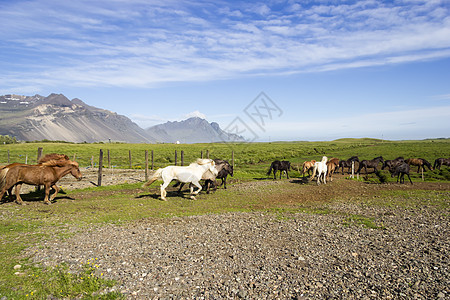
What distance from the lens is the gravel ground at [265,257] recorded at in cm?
591

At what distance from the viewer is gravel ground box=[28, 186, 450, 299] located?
5.91m

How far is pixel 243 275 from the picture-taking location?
257 inches

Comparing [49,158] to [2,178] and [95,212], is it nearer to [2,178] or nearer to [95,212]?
[2,178]

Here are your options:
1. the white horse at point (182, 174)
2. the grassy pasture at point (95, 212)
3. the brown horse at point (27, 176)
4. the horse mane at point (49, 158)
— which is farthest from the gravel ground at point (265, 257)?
the horse mane at point (49, 158)

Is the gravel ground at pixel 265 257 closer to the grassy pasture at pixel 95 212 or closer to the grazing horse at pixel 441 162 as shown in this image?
the grassy pasture at pixel 95 212

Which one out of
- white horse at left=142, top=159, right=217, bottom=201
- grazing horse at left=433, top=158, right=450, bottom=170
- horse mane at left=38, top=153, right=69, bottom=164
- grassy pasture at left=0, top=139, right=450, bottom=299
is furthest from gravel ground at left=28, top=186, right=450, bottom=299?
grazing horse at left=433, top=158, right=450, bottom=170

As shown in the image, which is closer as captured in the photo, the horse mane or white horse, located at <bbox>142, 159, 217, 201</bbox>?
white horse, located at <bbox>142, 159, 217, 201</bbox>

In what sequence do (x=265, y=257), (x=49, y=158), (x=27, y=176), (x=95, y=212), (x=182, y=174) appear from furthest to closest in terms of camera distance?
(x=49, y=158) → (x=182, y=174) → (x=27, y=176) → (x=95, y=212) → (x=265, y=257)

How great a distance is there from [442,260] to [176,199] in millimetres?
11833

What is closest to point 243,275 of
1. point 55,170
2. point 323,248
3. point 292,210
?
point 323,248

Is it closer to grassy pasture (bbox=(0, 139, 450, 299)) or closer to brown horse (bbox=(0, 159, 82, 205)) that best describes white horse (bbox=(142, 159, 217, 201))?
grassy pasture (bbox=(0, 139, 450, 299))

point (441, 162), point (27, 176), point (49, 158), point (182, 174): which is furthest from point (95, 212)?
point (441, 162)

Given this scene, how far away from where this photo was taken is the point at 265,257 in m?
7.62

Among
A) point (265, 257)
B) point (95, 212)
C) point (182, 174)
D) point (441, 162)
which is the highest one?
point (182, 174)
